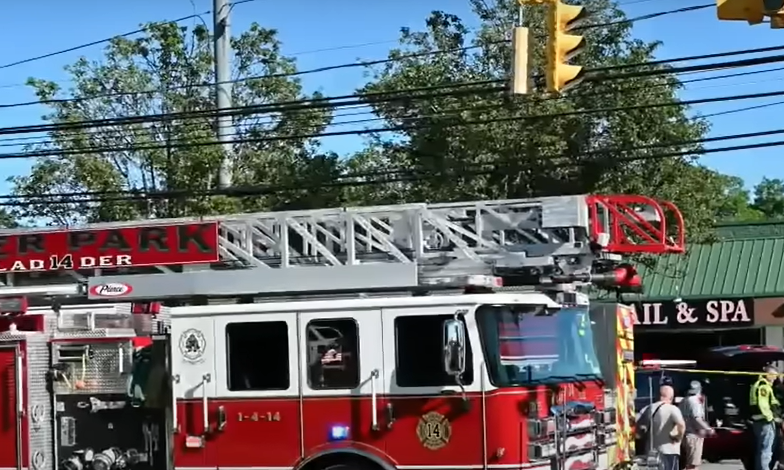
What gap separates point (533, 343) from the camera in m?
10.5

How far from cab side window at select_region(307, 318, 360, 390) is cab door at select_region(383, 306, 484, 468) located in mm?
287

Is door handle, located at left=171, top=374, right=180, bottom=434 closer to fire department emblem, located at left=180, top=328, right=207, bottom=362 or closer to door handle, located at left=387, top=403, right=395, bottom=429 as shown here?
fire department emblem, located at left=180, top=328, right=207, bottom=362

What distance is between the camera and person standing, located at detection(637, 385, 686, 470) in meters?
13.2

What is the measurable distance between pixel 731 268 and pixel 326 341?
20.0m

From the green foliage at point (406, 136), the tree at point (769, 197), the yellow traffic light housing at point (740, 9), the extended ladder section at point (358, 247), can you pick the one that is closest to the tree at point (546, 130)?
the green foliage at point (406, 136)

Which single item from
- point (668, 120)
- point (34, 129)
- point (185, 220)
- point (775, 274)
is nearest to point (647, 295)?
point (775, 274)

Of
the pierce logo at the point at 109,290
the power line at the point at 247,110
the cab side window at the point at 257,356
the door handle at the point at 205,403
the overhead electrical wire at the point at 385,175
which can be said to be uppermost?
the power line at the point at 247,110

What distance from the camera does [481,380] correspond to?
10.0 m

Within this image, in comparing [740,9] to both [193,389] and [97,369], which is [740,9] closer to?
[193,389]

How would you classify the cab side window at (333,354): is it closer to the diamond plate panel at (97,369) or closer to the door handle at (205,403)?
the door handle at (205,403)

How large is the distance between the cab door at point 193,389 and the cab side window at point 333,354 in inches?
35.6

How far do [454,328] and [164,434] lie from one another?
122 inches

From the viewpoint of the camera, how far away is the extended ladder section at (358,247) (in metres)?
11.0

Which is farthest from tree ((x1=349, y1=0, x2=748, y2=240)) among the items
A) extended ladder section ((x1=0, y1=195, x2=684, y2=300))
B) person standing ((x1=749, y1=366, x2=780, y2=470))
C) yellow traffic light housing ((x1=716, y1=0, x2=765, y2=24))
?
yellow traffic light housing ((x1=716, y1=0, x2=765, y2=24))
